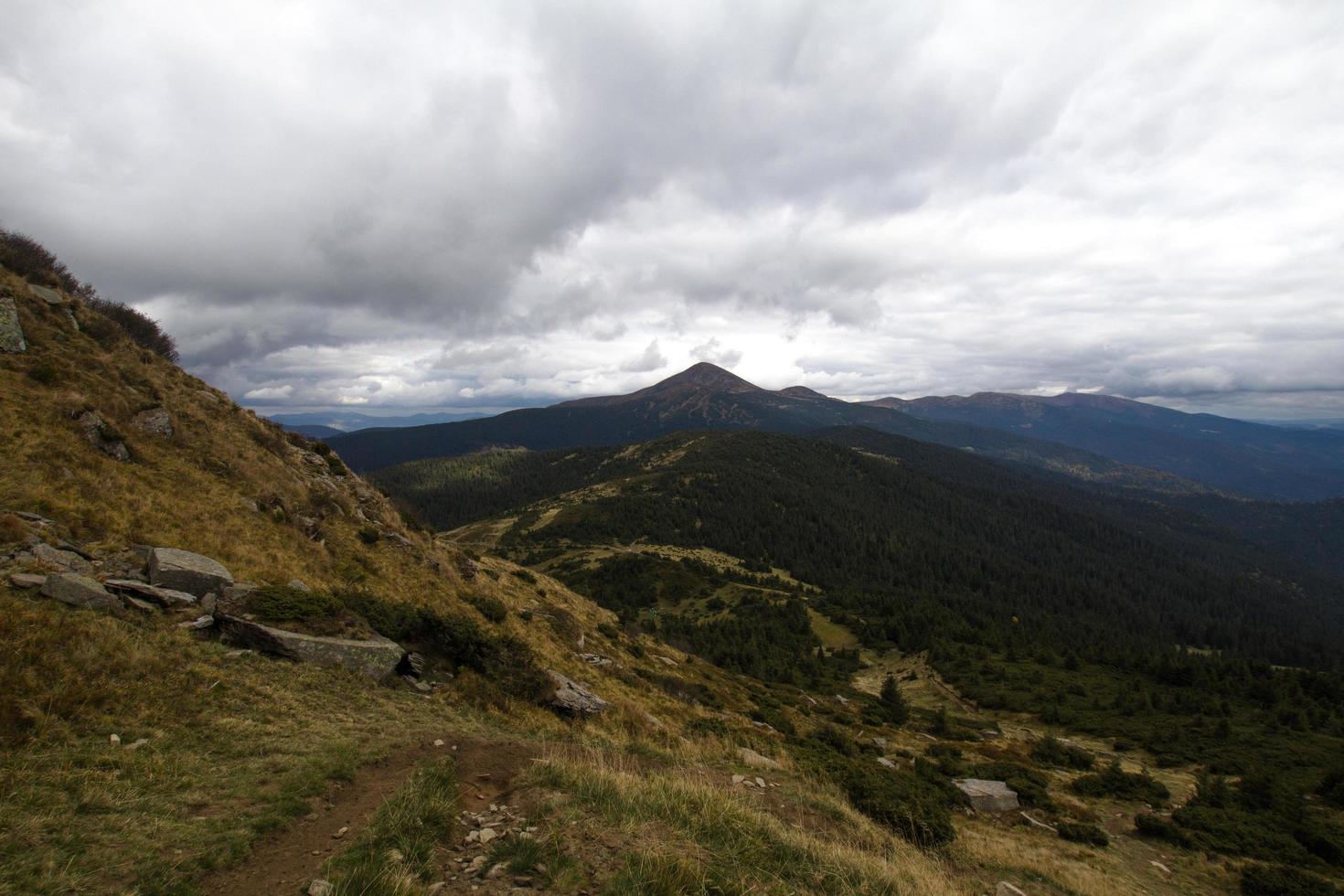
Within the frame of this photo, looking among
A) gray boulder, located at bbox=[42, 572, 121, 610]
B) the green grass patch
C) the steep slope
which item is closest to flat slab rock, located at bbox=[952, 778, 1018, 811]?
the steep slope

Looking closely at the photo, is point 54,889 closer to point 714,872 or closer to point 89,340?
point 714,872

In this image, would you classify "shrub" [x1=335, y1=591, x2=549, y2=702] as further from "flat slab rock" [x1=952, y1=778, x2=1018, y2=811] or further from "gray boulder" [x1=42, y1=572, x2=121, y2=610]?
"flat slab rock" [x1=952, y1=778, x2=1018, y2=811]

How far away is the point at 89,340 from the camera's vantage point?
90.4 feet

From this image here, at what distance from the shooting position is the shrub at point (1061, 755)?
32438 millimetres

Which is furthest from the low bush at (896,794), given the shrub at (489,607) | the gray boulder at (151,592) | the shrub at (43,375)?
the shrub at (43,375)

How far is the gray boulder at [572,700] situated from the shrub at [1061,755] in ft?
104

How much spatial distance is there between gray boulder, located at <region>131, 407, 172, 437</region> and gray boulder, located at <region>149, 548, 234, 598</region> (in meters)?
13.3

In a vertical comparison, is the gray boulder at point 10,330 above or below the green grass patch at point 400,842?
above

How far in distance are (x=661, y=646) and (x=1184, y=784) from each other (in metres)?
33.0

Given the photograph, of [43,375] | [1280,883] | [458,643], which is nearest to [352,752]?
[458,643]

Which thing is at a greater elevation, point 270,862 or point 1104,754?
point 270,862

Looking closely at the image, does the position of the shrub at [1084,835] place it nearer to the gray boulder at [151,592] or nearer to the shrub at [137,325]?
the gray boulder at [151,592]

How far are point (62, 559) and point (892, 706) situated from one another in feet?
191

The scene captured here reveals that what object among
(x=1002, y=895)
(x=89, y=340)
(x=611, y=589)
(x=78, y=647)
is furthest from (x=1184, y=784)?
(x=611, y=589)
